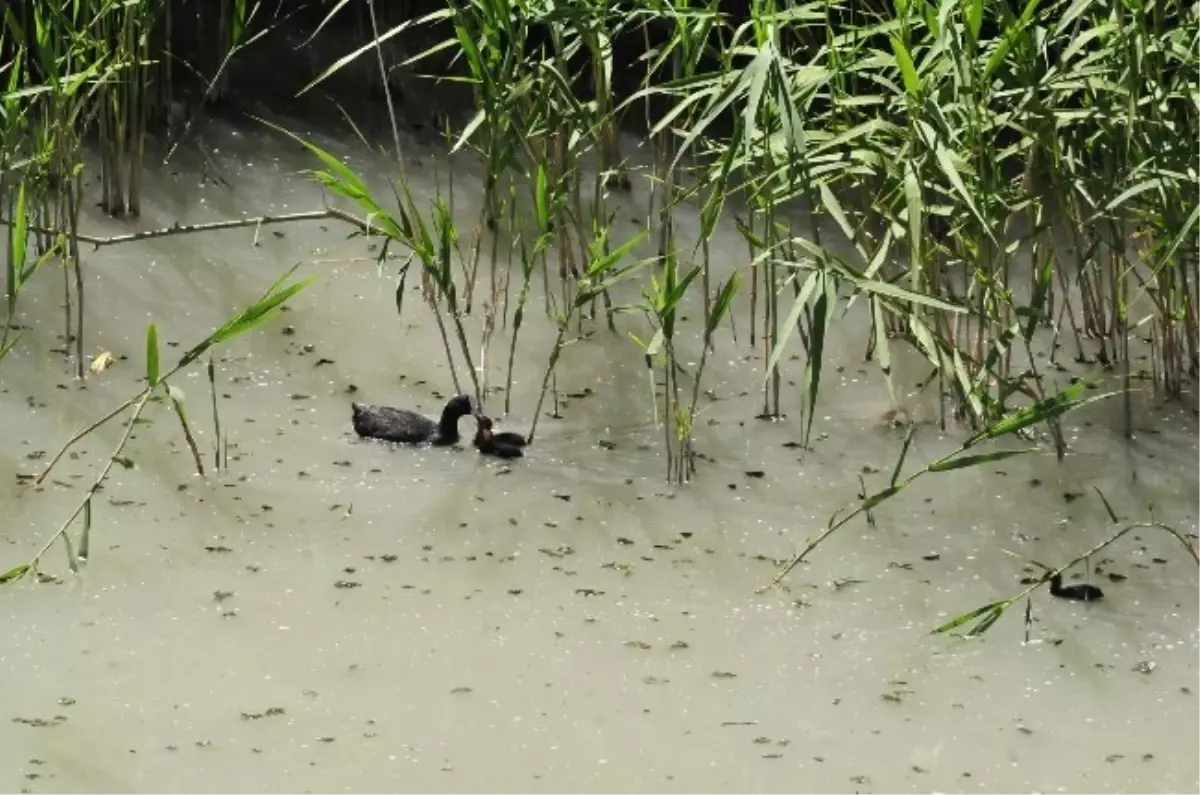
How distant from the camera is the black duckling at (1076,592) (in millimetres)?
1723

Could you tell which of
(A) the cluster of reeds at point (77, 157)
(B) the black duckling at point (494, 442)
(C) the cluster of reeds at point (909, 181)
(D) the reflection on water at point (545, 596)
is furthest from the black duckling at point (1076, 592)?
(A) the cluster of reeds at point (77, 157)

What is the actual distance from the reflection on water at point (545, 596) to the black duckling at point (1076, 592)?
11 millimetres

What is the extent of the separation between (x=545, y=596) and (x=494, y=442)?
1.21 ft

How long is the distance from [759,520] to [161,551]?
643 mm

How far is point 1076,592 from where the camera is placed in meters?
1.72

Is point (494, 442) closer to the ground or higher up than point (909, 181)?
closer to the ground

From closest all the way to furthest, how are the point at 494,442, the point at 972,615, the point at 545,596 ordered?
the point at 972,615
the point at 545,596
the point at 494,442

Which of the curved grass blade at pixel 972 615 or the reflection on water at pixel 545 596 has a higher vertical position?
the curved grass blade at pixel 972 615

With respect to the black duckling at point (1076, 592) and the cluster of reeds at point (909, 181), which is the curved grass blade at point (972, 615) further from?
the cluster of reeds at point (909, 181)

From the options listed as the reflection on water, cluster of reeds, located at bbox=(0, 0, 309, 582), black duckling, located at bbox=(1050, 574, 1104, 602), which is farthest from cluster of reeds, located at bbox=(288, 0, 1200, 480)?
cluster of reeds, located at bbox=(0, 0, 309, 582)

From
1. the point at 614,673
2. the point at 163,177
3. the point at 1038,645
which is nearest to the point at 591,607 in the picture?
the point at 614,673

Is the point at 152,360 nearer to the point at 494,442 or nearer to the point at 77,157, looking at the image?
the point at 494,442

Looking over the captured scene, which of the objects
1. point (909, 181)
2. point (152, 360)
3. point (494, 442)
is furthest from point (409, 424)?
point (909, 181)

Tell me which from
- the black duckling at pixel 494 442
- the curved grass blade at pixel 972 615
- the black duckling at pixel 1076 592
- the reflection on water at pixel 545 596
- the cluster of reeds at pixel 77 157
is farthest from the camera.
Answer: the black duckling at pixel 494 442
